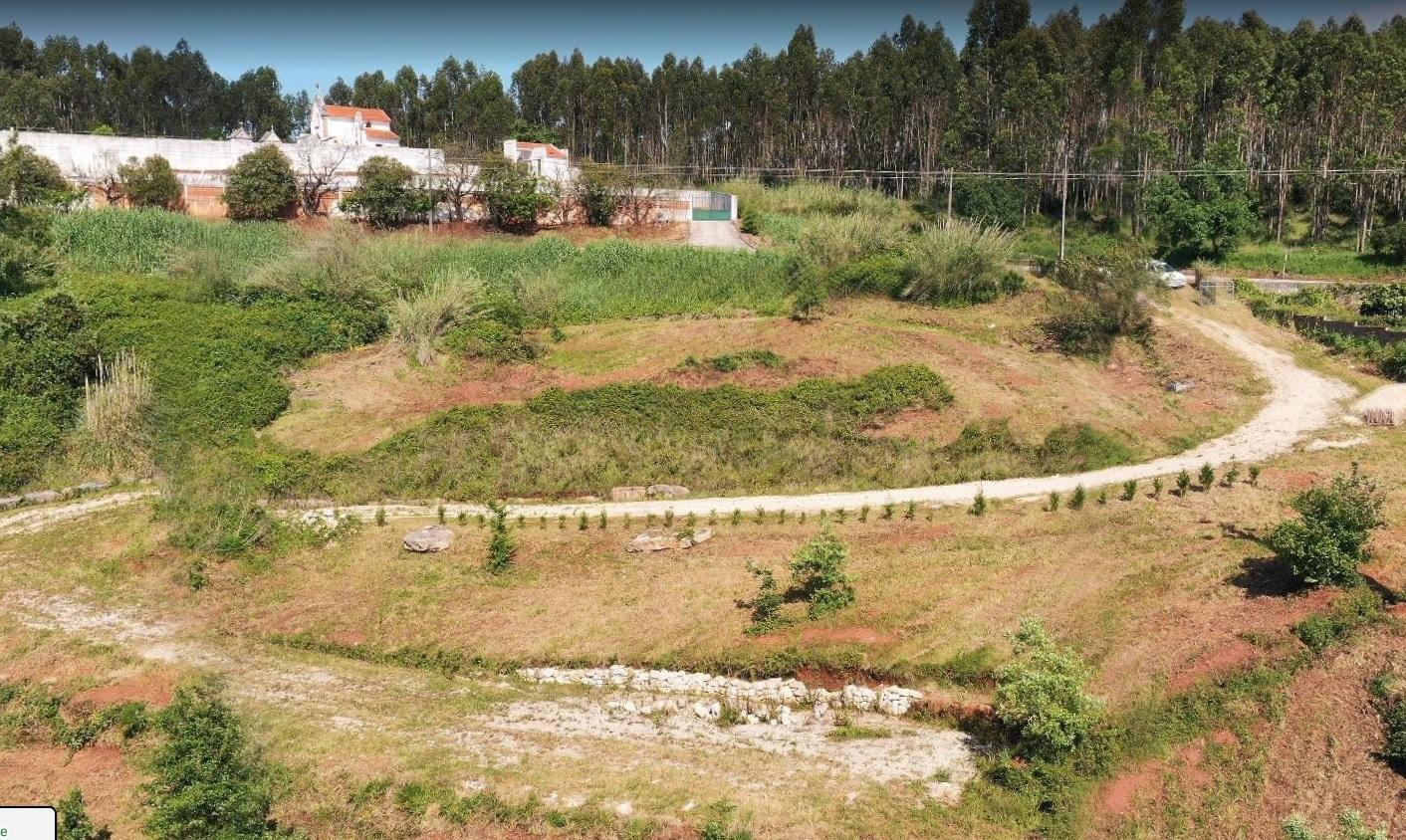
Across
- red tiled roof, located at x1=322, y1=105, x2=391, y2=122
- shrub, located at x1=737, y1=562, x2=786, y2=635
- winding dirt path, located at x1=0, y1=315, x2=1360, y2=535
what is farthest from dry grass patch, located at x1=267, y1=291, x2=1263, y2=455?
red tiled roof, located at x1=322, y1=105, x2=391, y2=122

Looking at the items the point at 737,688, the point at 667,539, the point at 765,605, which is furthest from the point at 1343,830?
the point at 667,539

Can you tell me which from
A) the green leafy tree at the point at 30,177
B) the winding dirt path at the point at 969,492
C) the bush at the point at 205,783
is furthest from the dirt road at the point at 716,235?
the bush at the point at 205,783

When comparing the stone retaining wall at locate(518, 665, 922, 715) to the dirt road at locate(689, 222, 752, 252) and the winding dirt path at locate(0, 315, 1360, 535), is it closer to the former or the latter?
the winding dirt path at locate(0, 315, 1360, 535)

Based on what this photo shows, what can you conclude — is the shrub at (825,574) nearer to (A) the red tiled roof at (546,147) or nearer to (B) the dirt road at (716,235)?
(B) the dirt road at (716,235)

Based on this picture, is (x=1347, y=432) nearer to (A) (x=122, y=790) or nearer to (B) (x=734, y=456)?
(B) (x=734, y=456)

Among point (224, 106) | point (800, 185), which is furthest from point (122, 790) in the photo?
point (224, 106)

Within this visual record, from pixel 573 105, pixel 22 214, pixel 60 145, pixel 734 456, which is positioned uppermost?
pixel 573 105
